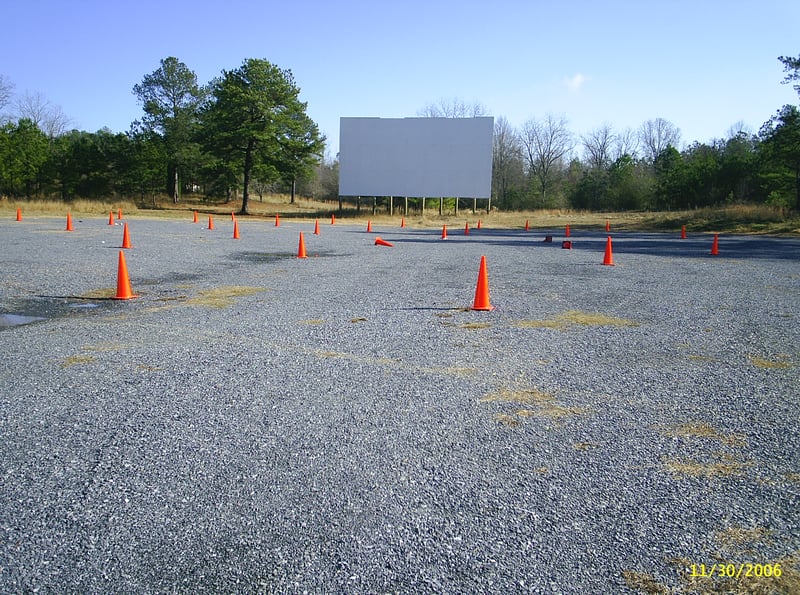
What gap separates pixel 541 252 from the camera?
68.0ft

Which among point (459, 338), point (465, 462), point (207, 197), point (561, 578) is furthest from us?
point (207, 197)

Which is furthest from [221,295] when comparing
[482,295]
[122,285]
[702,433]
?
[702,433]

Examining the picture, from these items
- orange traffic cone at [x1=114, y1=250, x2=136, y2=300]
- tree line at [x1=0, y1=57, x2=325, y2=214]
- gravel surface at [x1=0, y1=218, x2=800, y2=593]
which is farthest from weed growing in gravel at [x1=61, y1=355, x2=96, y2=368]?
tree line at [x1=0, y1=57, x2=325, y2=214]

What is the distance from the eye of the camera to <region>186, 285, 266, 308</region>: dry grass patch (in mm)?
9672

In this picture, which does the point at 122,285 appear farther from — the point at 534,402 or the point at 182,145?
the point at 182,145

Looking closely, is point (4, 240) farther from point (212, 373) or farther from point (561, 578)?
point (561, 578)

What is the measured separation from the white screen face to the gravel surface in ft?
147

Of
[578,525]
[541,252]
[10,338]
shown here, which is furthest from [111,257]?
[578,525]

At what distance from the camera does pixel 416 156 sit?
5300 cm

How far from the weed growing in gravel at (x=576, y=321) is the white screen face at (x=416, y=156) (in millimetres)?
45160

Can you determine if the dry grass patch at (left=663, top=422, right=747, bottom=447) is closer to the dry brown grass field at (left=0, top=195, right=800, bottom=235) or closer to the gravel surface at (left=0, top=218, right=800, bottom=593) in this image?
the gravel surface at (left=0, top=218, right=800, bottom=593)

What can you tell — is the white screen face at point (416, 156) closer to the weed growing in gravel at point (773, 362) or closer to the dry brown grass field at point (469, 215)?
the dry brown grass field at point (469, 215)

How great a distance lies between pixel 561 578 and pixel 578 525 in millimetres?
471

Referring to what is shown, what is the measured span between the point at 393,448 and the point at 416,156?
50.8 m
